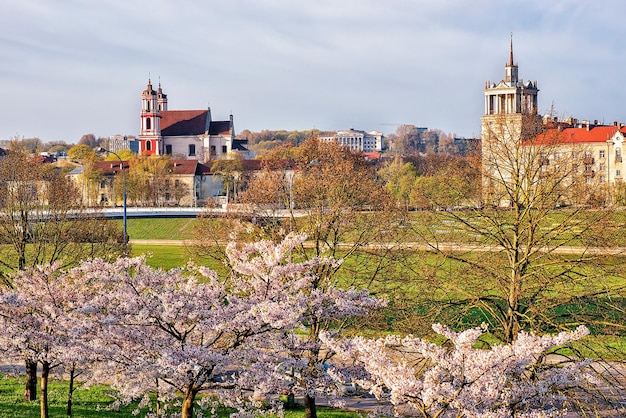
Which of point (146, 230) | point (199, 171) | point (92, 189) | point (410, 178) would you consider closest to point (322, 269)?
point (146, 230)

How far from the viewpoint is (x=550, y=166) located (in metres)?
22.2

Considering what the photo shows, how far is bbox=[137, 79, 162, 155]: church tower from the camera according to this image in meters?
160

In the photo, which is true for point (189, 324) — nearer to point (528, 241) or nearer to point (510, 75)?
point (528, 241)

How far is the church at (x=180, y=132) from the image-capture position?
527 feet

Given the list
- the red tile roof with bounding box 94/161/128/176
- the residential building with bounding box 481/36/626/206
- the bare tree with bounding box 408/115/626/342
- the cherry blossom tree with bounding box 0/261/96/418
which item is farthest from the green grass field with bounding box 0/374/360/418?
the red tile roof with bounding box 94/161/128/176

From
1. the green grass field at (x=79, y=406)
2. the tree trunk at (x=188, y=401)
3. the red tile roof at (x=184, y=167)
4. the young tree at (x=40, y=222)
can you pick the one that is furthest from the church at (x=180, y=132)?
the tree trunk at (x=188, y=401)

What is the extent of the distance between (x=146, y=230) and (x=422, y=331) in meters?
61.6

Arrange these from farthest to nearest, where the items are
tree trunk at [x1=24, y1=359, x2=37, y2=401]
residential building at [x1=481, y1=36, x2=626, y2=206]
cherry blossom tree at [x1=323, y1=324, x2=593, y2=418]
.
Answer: tree trunk at [x1=24, y1=359, x2=37, y2=401] < residential building at [x1=481, y1=36, x2=626, y2=206] < cherry blossom tree at [x1=323, y1=324, x2=593, y2=418]

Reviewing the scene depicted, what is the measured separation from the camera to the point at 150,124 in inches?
6324

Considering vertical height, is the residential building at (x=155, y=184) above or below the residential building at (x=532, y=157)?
below

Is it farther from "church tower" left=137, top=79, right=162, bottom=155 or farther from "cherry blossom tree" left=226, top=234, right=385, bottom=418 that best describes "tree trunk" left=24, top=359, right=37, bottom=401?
"church tower" left=137, top=79, right=162, bottom=155

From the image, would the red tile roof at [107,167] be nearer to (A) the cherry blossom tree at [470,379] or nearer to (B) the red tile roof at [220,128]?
(B) the red tile roof at [220,128]

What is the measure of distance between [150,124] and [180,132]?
696 cm

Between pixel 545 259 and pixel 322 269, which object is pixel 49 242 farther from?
pixel 545 259
